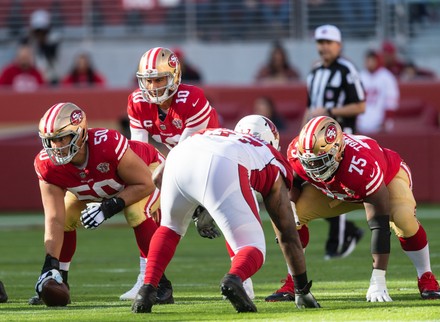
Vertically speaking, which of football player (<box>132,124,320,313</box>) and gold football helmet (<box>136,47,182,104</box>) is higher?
gold football helmet (<box>136,47,182,104</box>)

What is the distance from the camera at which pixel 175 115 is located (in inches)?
335

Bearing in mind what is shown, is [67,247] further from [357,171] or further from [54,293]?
[357,171]

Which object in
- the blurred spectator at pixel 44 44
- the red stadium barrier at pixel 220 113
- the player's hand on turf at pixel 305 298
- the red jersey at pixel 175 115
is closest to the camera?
the player's hand on turf at pixel 305 298

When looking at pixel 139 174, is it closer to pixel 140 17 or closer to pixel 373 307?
pixel 373 307

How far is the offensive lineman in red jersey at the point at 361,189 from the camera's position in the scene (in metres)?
7.42

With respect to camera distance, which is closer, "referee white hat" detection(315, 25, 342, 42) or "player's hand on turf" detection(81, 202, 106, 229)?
"player's hand on turf" detection(81, 202, 106, 229)

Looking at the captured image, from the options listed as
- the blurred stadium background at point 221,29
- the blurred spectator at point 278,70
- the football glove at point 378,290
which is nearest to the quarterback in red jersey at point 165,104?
the football glove at point 378,290

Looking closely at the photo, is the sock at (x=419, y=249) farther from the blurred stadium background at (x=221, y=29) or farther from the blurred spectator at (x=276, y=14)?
the blurred spectator at (x=276, y=14)

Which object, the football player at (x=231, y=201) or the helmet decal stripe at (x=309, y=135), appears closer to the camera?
the football player at (x=231, y=201)

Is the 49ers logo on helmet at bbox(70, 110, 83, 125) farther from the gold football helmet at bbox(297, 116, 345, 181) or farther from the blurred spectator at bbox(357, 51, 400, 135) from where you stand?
the blurred spectator at bbox(357, 51, 400, 135)

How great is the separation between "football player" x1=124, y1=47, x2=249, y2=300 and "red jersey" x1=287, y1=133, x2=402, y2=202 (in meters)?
0.89

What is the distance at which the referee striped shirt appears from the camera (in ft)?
36.4

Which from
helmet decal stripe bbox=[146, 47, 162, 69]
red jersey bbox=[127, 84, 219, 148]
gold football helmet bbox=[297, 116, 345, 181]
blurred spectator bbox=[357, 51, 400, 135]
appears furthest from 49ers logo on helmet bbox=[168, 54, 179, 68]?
blurred spectator bbox=[357, 51, 400, 135]

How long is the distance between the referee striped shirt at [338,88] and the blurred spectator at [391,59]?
655cm
